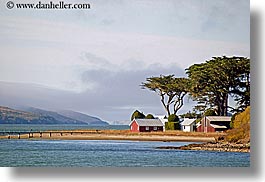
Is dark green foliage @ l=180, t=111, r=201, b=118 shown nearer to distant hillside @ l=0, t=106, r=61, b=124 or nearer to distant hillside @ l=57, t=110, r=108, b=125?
distant hillside @ l=57, t=110, r=108, b=125

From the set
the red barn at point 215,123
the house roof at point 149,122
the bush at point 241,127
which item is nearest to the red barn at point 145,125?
the house roof at point 149,122

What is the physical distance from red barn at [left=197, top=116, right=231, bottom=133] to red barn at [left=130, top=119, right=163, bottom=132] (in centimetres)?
23

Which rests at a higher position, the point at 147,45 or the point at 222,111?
the point at 147,45

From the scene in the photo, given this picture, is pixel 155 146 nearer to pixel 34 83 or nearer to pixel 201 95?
pixel 201 95

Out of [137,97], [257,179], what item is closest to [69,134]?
[137,97]

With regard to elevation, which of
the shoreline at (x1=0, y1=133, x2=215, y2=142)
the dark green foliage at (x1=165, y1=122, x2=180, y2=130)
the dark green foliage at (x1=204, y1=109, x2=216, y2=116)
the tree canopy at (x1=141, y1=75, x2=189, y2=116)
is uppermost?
the tree canopy at (x1=141, y1=75, x2=189, y2=116)

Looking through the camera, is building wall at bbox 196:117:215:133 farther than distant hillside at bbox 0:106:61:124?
Yes

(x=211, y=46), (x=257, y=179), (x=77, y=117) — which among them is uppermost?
(x=211, y=46)

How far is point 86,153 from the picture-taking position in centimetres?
426

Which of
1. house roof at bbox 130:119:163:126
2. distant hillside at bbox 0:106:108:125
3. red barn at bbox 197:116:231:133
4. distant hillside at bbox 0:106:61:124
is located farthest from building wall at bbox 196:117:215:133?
distant hillside at bbox 0:106:61:124

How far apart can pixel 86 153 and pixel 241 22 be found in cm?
106

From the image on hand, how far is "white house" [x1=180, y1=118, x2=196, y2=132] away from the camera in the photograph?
169 inches

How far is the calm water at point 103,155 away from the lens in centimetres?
423

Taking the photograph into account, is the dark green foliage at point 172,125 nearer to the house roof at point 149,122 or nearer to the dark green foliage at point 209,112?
the house roof at point 149,122
